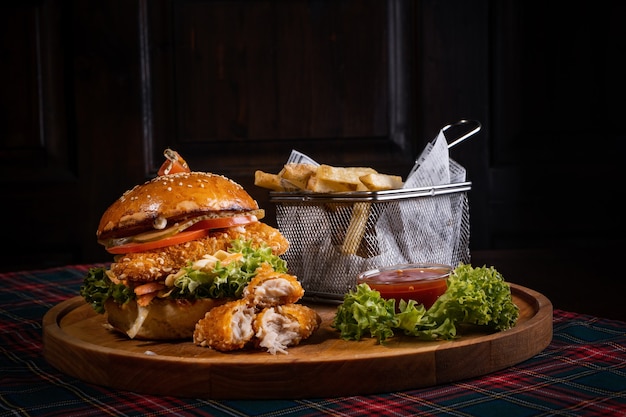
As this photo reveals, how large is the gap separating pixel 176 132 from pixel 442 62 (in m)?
1.45

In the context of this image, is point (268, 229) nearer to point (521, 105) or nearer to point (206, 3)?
point (206, 3)

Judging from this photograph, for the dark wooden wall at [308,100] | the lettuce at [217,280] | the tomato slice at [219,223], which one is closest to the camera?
the lettuce at [217,280]

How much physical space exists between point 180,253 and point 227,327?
1.00ft

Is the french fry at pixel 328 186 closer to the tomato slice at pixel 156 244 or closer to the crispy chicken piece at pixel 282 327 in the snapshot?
the tomato slice at pixel 156 244

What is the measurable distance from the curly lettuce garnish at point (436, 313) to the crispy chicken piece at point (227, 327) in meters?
0.21

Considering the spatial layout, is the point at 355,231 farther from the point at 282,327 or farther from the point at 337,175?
the point at 282,327

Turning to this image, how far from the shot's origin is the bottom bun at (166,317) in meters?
1.84

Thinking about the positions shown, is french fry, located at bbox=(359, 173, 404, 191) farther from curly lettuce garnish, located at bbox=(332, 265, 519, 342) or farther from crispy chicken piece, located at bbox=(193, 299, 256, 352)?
crispy chicken piece, located at bbox=(193, 299, 256, 352)

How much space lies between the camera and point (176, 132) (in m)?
4.32

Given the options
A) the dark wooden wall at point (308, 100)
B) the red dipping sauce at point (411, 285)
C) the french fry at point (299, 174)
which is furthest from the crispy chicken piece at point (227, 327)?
the dark wooden wall at point (308, 100)

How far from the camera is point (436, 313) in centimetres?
172

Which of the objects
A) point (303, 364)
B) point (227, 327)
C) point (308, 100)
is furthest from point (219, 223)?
point (308, 100)

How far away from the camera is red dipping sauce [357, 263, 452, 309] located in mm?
1869

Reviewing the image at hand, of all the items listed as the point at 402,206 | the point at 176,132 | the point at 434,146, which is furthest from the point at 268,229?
the point at 176,132
